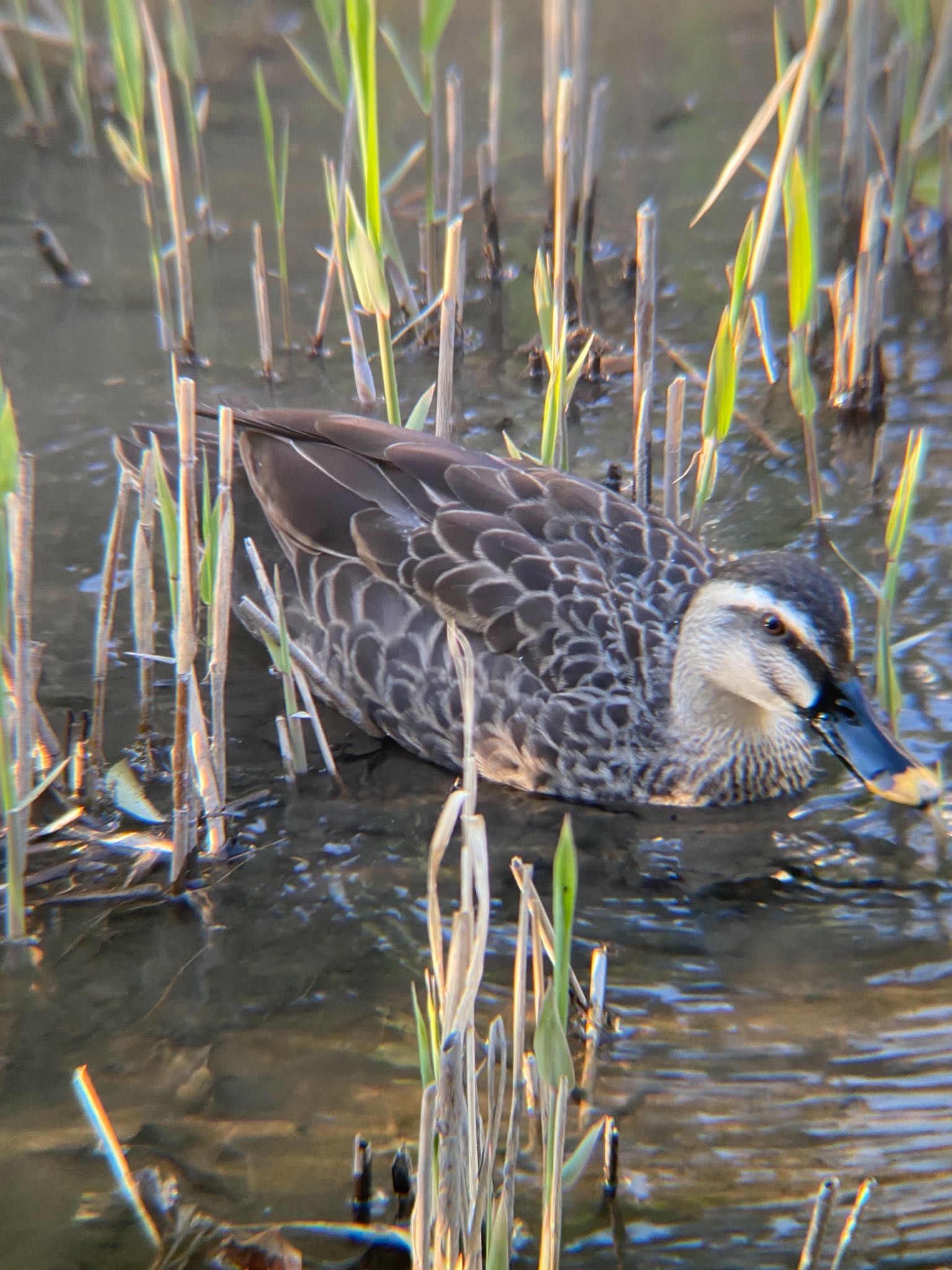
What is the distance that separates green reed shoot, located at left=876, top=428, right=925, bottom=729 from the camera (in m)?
3.89

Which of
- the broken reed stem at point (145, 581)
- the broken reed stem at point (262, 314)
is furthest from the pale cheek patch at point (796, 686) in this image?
the broken reed stem at point (262, 314)

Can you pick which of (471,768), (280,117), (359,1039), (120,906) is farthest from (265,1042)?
(280,117)

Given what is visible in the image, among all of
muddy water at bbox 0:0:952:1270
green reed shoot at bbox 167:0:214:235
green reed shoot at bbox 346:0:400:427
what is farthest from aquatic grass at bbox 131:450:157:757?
green reed shoot at bbox 167:0:214:235

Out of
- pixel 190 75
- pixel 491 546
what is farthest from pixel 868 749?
pixel 190 75

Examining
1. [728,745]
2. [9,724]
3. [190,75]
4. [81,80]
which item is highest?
[81,80]

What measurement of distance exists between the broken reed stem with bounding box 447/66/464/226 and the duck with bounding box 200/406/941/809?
1515 mm

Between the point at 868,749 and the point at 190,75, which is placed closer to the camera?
the point at 868,749

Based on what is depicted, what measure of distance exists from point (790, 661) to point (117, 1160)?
2.24 metres

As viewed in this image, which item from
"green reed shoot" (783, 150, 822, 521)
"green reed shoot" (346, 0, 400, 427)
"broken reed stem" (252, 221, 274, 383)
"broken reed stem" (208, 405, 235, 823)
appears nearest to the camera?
"broken reed stem" (208, 405, 235, 823)

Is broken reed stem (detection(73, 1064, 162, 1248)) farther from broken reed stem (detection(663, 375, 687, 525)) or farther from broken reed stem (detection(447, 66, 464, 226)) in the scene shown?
broken reed stem (detection(447, 66, 464, 226))

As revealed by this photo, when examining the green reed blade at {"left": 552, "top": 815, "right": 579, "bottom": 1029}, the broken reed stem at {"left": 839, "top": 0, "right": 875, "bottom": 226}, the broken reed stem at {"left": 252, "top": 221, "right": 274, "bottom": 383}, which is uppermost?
the broken reed stem at {"left": 839, "top": 0, "right": 875, "bottom": 226}

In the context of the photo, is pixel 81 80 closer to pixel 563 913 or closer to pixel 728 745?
pixel 728 745

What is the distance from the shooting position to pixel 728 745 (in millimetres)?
4367

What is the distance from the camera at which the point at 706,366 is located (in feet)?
21.0
